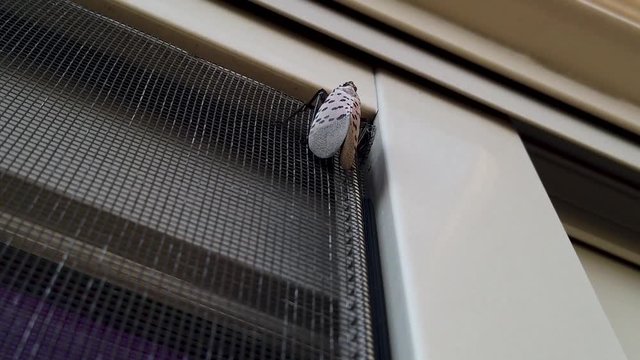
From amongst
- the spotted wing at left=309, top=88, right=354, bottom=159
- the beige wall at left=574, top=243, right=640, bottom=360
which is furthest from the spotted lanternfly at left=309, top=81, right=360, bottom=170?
the beige wall at left=574, top=243, right=640, bottom=360

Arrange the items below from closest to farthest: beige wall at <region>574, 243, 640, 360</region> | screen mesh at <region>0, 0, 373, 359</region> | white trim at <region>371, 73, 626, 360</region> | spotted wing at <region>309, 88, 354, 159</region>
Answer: screen mesh at <region>0, 0, 373, 359</region>
white trim at <region>371, 73, 626, 360</region>
spotted wing at <region>309, 88, 354, 159</region>
beige wall at <region>574, 243, 640, 360</region>

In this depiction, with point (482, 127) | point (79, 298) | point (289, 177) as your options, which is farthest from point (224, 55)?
point (79, 298)

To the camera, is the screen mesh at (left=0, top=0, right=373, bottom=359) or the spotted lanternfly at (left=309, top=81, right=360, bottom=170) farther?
the spotted lanternfly at (left=309, top=81, right=360, bottom=170)

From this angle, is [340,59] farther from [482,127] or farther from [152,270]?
Answer: [152,270]

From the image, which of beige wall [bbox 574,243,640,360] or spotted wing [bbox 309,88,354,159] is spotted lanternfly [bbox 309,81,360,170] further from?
beige wall [bbox 574,243,640,360]

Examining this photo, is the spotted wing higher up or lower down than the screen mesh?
higher up

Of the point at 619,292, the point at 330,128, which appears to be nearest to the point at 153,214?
the point at 330,128

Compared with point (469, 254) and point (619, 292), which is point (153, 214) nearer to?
point (469, 254)
